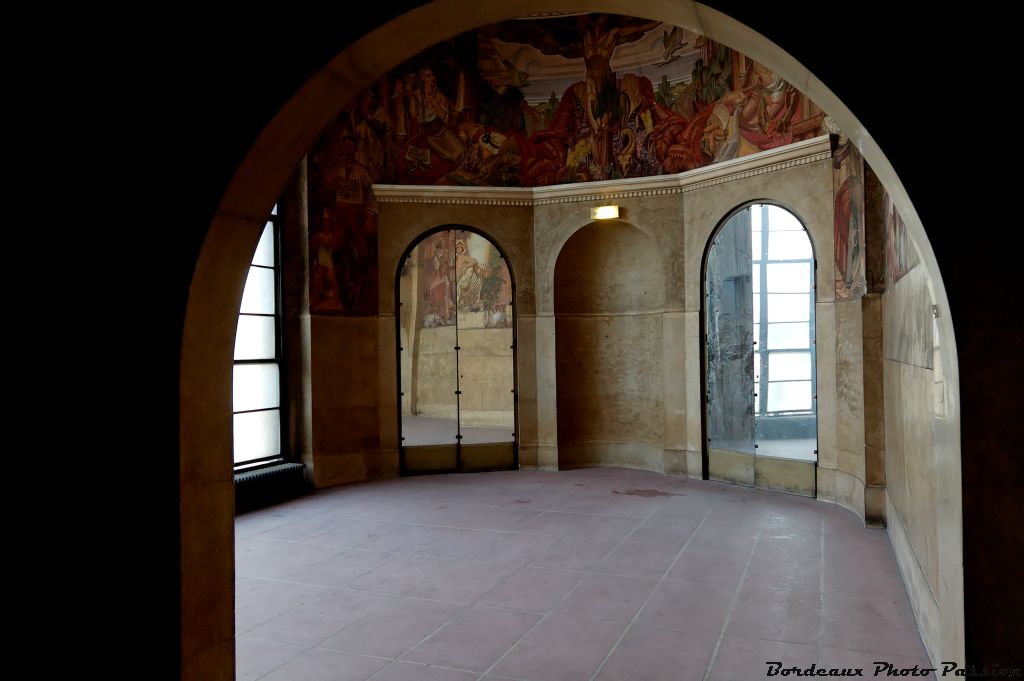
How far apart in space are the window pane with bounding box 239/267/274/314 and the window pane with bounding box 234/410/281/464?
58.8 inches

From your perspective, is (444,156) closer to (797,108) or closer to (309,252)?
(309,252)

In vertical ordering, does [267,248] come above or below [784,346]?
above

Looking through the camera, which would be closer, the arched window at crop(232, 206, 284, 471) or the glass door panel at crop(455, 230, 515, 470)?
the arched window at crop(232, 206, 284, 471)

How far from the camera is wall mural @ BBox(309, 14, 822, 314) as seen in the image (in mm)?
11203

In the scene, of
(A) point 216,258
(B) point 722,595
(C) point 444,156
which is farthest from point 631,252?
(A) point 216,258

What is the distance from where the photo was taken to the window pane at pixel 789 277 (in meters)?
10.6

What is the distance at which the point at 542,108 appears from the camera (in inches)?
490

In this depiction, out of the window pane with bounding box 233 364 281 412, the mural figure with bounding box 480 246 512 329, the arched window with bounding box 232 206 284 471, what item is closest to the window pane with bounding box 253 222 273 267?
the arched window with bounding box 232 206 284 471

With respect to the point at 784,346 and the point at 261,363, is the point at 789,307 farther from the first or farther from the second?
the point at 261,363

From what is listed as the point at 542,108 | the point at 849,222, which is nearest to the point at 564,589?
the point at 849,222

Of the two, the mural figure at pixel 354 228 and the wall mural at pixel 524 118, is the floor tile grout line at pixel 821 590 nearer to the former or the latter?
the wall mural at pixel 524 118

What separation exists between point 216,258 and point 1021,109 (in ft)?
9.14

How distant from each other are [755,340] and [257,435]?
7295mm

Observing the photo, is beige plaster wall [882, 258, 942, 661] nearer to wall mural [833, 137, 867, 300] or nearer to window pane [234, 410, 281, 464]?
wall mural [833, 137, 867, 300]
